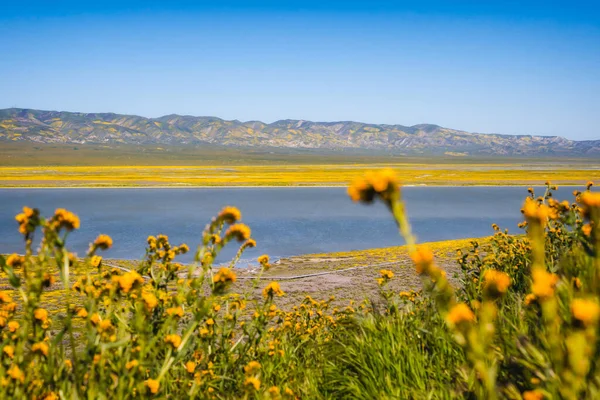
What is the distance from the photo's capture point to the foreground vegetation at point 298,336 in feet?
3.37

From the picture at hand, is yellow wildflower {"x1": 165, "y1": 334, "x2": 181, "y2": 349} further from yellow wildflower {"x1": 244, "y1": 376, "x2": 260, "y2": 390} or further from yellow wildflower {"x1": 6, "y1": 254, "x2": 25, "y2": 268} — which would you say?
yellow wildflower {"x1": 6, "y1": 254, "x2": 25, "y2": 268}

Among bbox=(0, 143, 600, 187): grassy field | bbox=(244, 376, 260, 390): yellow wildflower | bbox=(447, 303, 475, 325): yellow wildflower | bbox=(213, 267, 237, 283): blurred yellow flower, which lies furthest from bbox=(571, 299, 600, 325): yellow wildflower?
bbox=(0, 143, 600, 187): grassy field

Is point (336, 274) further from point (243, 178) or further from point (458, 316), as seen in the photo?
point (243, 178)

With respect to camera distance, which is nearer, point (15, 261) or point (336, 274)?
point (15, 261)

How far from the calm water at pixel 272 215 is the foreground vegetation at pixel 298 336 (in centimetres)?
1339

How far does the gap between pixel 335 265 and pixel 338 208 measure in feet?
55.9

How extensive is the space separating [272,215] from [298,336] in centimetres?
2385

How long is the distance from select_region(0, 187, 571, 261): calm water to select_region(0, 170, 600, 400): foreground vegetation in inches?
527

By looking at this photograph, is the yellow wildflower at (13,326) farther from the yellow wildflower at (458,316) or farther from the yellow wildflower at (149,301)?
the yellow wildflower at (458,316)

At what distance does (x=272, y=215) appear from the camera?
94.5 feet

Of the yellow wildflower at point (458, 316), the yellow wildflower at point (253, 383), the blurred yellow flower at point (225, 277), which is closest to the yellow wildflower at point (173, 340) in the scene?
the blurred yellow flower at point (225, 277)

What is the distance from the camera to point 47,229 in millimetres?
1812

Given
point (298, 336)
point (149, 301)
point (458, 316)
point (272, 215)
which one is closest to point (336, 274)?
point (298, 336)

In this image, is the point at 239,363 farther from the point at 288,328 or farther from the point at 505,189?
the point at 505,189
